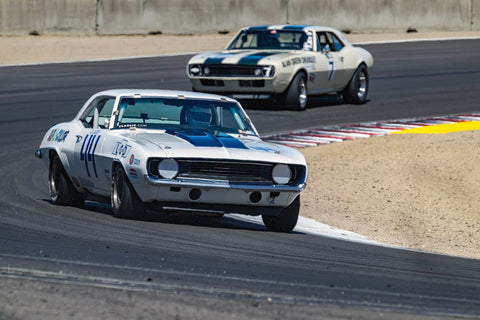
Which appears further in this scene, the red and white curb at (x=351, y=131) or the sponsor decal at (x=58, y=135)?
the red and white curb at (x=351, y=131)

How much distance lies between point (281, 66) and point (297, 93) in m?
0.89

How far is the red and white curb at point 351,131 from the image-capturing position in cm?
1636

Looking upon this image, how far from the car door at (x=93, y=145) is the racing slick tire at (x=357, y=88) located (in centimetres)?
1024

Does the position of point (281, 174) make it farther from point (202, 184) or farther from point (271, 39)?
point (271, 39)

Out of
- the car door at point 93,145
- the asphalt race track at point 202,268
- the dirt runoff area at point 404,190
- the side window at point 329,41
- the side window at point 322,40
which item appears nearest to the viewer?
the asphalt race track at point 202,268

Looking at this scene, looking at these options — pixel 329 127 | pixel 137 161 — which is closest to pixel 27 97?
pixel 329 127

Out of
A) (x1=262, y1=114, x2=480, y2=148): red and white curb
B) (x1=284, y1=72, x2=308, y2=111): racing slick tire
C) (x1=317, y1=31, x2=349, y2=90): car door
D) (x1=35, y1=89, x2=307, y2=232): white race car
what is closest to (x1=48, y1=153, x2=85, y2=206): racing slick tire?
(x1=35, y1=89, x2=307, y2=232): white race car

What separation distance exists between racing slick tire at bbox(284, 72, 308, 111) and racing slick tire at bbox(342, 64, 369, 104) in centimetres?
146

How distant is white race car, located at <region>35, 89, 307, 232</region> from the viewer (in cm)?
900

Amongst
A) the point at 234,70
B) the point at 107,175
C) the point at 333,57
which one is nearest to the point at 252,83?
the point at 234,70

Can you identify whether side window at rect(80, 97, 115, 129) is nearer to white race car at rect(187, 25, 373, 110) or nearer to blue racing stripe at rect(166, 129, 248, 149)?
blue racing stripe at rect(166, 129, 248, 149)

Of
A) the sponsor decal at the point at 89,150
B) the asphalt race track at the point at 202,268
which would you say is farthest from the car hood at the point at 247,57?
the sponsor decal at the point at 89,150

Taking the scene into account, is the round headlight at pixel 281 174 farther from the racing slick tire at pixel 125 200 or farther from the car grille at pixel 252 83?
the car grille at pixel 252 83

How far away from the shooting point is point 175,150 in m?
9.02
